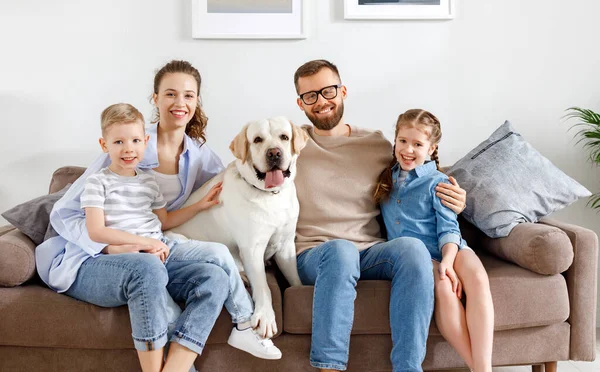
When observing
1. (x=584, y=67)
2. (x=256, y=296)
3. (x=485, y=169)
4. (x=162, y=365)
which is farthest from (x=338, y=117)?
(x=584, y=67)

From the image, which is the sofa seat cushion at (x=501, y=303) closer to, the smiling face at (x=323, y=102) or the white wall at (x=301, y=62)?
the smiling face at (x=323, y=102)

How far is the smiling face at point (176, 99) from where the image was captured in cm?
235

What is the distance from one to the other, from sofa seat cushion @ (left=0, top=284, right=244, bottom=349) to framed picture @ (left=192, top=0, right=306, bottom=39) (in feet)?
5.16

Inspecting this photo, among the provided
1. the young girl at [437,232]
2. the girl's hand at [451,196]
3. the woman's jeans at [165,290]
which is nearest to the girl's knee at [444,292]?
the young girl at [437,232]

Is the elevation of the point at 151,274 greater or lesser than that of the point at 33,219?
lesser

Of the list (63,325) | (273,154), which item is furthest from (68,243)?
(273,154)

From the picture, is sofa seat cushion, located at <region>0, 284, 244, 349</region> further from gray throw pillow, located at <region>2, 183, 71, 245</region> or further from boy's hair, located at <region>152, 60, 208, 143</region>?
boy's hair, located at <region>152, 60, 208, 143</region>

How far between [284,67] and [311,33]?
0.23 meters

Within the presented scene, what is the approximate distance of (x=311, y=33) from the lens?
3.01 meters

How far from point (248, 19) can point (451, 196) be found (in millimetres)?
1470

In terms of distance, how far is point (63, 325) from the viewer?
1.95 m

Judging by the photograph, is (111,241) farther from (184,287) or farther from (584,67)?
(584,67)

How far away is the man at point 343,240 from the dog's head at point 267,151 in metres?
0.25

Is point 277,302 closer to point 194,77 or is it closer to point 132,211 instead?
point 132,211
